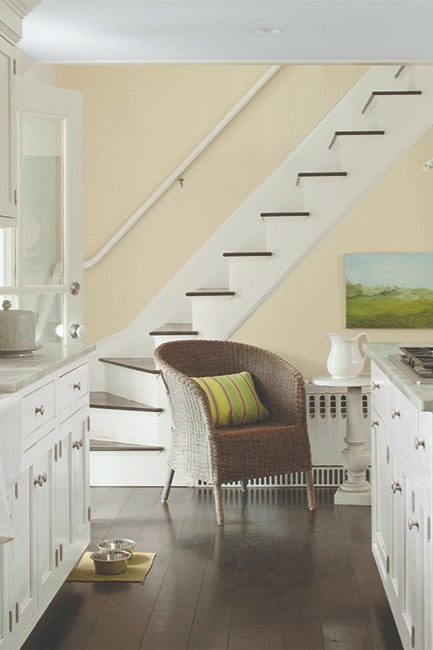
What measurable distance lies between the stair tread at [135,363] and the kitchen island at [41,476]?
1.72 metres

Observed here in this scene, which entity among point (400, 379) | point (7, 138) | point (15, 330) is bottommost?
point (400, 379)

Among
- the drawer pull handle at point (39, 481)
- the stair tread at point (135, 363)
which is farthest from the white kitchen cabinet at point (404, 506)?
the stair tread at point (135, 363)

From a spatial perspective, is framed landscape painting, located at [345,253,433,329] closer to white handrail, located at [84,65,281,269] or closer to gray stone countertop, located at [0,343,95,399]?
white handrail, located at [84,65,281,269]

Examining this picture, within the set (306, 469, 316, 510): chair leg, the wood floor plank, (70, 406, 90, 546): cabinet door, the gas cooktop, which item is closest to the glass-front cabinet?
(70, 406, 90, 546): cabinet door

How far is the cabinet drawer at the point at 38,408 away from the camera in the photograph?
3.10 metres

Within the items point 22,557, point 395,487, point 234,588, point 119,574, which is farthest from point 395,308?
point 22,557

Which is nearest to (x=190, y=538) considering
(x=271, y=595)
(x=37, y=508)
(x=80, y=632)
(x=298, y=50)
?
(x=271, y=595)

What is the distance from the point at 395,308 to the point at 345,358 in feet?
1.78

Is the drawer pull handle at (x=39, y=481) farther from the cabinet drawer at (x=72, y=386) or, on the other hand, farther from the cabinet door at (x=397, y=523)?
the cabinet door at (x=397, y=523)

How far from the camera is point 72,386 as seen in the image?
12.7ft

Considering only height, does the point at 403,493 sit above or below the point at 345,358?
below

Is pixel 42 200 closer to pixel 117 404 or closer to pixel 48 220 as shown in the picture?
pixel 48 220

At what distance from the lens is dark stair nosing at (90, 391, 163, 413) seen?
228 inches

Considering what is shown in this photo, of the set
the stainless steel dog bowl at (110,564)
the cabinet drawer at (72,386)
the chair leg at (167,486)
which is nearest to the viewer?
the cabinet drawer at (72,386)
